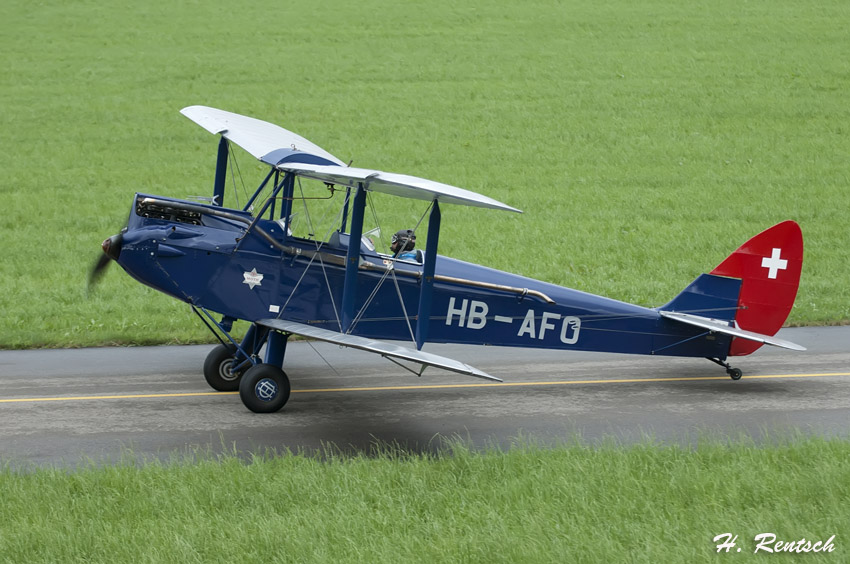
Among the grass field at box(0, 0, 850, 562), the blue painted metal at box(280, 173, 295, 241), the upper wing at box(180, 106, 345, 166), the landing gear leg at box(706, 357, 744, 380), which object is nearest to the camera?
the grass field at box(0, 0, 850, 562)

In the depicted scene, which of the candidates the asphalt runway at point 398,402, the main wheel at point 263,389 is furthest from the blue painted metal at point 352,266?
the asphalt runway at point 398,402

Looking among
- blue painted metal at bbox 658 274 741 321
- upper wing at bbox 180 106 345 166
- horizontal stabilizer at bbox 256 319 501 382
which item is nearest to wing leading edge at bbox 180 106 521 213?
upper wing at bbox 180 106 345 166

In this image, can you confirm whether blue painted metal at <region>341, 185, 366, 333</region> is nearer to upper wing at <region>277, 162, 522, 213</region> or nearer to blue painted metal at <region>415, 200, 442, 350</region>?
upper wing at <region>277, 162, 522, 213</region>

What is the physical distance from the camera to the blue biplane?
978cm

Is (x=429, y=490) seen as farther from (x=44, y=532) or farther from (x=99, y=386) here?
(x=99, y=386)

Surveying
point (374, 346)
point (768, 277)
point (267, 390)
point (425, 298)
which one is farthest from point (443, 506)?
point (768, 277)

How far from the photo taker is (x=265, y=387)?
32.7 ft

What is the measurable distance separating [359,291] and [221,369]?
194 centimetres

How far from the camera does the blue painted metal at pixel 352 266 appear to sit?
936 centimetres

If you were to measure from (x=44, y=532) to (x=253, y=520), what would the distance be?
1442 millimetres

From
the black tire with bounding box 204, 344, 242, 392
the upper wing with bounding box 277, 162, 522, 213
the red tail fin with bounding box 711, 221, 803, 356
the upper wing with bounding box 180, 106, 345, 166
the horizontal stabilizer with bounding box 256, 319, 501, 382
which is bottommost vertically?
the black tire with bounding box 204, 344, 242, 392

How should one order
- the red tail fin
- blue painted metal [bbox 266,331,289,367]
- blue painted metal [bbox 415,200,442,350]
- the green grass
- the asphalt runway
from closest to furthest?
the asphalt runway, blue painted metal [bbox 415,200,442,350], blue painted metal [bbox 266,331,289,367], the red tail fin, the green grass

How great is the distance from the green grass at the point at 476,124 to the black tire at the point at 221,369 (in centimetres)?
233

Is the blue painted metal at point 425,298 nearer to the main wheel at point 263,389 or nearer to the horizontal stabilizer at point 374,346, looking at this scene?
the horizontal stabilizer at point 374,346
